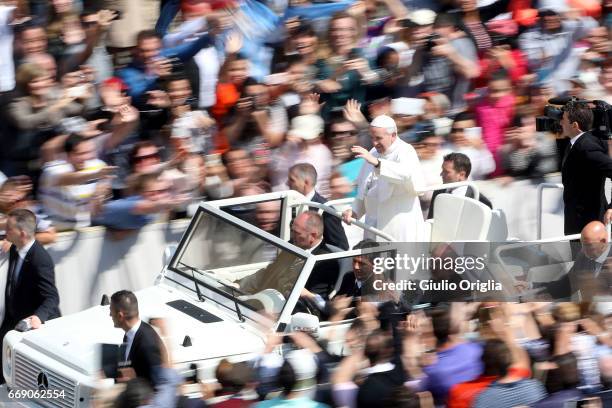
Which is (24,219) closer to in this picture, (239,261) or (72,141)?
(72,141)

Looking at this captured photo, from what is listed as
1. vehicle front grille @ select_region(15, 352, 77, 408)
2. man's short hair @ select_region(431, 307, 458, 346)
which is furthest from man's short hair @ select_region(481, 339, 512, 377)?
vehicle front grille @ select_region(15, 352, 77, 408)

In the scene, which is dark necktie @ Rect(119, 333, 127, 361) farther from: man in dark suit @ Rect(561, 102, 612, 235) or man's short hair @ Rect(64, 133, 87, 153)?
man in dark suit @ Rect(561, 102, 612, 235)

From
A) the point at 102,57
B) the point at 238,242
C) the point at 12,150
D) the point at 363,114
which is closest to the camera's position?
the point at 238,242

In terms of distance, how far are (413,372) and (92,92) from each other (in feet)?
13.7

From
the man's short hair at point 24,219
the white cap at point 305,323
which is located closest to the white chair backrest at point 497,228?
the white cap at point 305,323

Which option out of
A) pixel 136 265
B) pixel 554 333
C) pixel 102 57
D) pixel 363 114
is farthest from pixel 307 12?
pixel 554 333

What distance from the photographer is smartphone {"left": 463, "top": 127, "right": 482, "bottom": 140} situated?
35.8 feet

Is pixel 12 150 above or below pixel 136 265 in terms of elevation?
above

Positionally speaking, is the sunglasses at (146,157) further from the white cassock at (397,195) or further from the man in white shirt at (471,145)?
the man in white shirt at (471,145)

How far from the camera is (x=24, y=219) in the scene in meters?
8.71

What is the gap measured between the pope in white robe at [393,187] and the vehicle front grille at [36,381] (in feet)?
A: 8.16

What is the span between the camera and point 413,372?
6.97 metres

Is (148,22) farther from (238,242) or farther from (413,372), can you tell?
(413,372)

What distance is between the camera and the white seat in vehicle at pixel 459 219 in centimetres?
895
